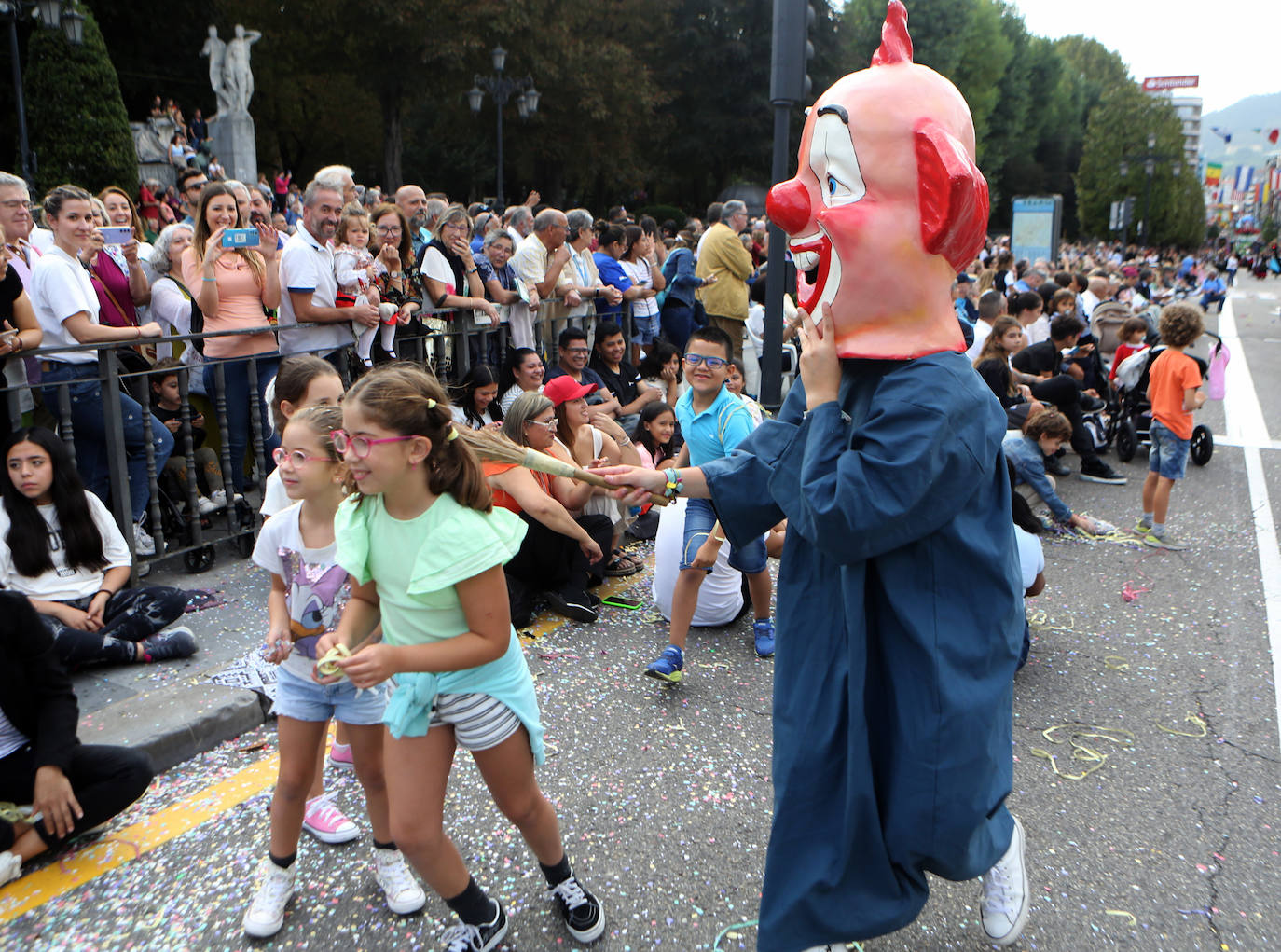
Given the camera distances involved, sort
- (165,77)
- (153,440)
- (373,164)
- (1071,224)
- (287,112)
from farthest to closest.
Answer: (1071,224)
(373,164)
(287,112)
(165,77)
(153,440)

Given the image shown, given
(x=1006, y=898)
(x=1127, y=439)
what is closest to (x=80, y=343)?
(x=1006, y=898)

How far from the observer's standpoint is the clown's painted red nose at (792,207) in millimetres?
2582

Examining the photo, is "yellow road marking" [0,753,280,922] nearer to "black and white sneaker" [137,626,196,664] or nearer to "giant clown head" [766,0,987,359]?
"black and white sneaker" [137,626,196,664]

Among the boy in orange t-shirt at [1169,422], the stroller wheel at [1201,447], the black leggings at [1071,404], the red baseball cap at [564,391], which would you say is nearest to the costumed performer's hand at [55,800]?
the red baseball cap at [564,391]

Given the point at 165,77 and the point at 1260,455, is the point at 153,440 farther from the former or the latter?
the point at 165,77

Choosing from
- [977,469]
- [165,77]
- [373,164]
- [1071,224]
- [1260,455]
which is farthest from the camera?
[1071,224]

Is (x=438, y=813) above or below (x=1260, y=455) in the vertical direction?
above

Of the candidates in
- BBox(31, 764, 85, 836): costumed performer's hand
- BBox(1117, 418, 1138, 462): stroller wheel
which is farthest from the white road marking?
BBox(31, 764, 85, 836): costumed performer's hand

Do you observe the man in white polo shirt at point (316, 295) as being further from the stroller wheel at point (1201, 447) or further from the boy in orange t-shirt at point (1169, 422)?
the stroller wheel at point (1201, 447)

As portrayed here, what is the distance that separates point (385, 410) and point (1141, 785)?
10.3 ft

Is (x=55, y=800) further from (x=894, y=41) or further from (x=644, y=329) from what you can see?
(x=644, y=329)

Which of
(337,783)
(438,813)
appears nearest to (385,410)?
(438,813)

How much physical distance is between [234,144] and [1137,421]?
20.7 metres

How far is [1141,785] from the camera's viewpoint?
155 inches
